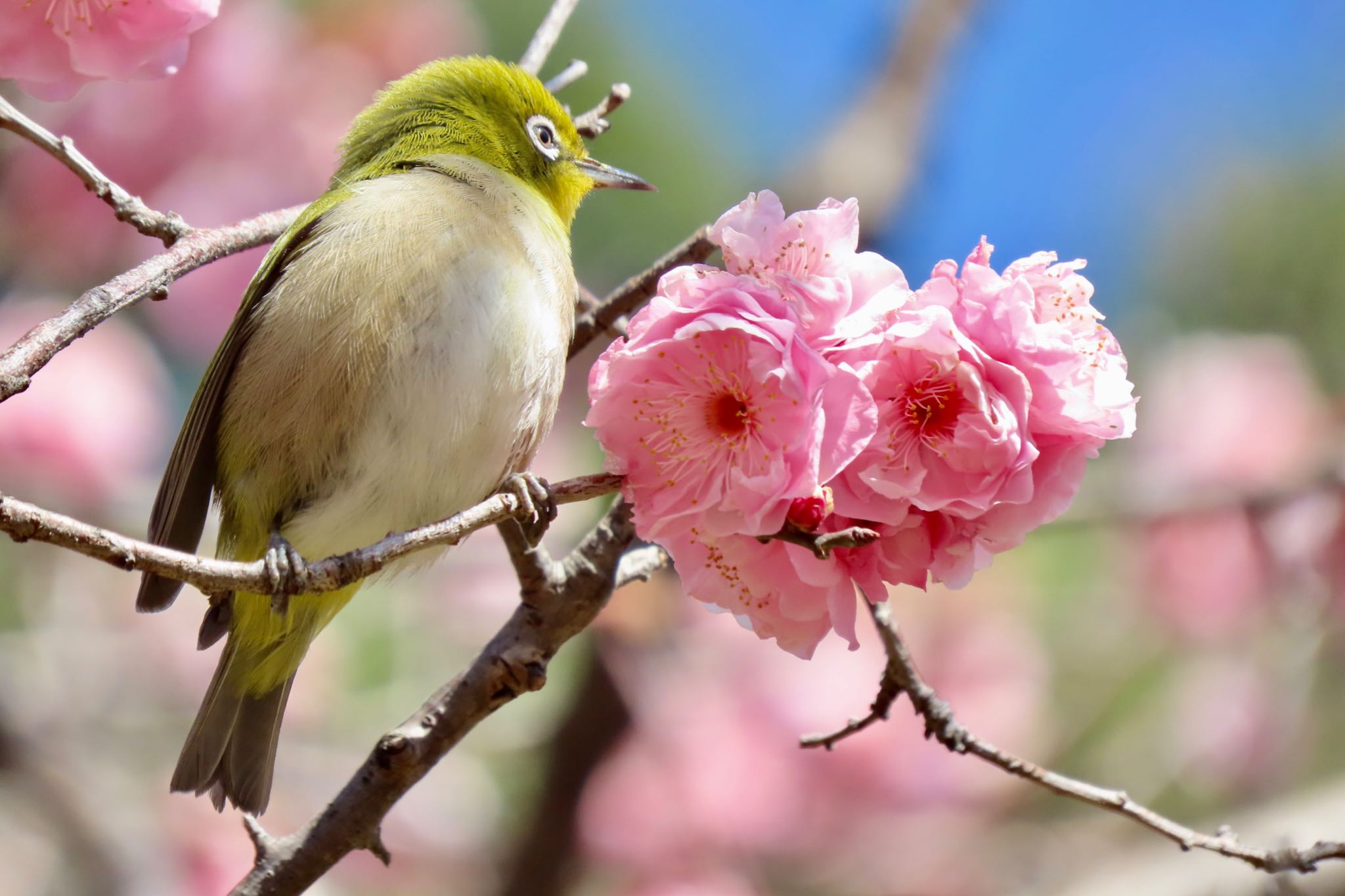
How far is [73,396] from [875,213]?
3.45m

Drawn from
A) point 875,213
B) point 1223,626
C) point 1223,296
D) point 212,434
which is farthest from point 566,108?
point 1223,296

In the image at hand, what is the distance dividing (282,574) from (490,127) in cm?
165

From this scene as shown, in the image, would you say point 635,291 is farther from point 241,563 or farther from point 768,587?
point 241,563

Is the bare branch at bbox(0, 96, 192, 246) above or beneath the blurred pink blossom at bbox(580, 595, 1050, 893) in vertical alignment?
beneath

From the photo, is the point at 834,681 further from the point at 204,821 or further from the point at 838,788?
the point at 204,821

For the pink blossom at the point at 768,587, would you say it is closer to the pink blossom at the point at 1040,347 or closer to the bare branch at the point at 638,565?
the pink blossom at the point at 1040,347

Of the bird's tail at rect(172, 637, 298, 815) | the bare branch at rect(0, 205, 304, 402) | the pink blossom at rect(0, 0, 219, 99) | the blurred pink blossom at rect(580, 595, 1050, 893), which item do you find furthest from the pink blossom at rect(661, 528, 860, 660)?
the blurred pink blossom at rect(580, 595, 1050, 893)

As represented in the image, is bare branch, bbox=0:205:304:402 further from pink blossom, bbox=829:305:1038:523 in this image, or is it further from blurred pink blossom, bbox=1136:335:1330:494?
blurred pink blossom, bbox=1136:335:1330:494

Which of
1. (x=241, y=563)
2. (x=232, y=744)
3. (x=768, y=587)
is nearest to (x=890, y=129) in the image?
(x=232, y=744)

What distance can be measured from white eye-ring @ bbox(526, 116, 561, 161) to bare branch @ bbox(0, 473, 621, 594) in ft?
5.10

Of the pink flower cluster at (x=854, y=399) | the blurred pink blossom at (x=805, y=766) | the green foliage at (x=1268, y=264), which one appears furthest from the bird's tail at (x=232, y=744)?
the green foliage at (x=1268, y=264)

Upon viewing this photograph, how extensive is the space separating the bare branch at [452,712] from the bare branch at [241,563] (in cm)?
50

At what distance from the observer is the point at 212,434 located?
2.69 meters

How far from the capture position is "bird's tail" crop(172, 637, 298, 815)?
2.78 metres
